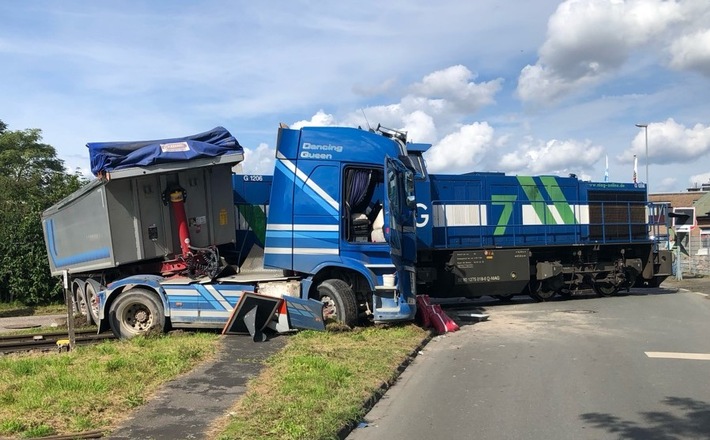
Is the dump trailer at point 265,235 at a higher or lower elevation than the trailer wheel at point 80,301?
higher

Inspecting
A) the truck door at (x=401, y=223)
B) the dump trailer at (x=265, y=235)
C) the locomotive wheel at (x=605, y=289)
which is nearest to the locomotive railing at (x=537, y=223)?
the locomotive wheel at (x=605, y=289)

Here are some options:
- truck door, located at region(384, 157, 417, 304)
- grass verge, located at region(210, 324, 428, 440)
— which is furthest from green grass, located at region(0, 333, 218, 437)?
truck door, located at region(384, 157, 417, 304)

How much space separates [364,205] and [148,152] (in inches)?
154

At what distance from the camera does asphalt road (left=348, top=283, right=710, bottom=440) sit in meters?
5.62

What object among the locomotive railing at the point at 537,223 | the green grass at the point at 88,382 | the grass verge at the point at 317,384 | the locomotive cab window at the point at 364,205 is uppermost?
the locomotive cab window at the point at 364,205

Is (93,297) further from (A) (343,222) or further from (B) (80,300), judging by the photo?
(A) (343,222)

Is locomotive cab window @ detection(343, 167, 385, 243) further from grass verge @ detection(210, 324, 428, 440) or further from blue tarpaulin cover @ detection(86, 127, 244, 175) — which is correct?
blue tarpaulin cover @ detection(86, 127, 244, 175)

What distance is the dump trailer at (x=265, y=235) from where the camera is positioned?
10.0 m

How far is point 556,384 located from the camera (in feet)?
24.0

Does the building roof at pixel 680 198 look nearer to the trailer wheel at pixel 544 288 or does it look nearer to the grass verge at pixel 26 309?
the trailer wheel at pixel 544 288

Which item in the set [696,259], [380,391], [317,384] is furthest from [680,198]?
[317,384]

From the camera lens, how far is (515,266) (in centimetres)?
1540

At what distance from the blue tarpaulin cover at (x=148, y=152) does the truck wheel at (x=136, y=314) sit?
225cm

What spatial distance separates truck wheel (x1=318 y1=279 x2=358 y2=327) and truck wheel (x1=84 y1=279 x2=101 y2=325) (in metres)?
4.17
